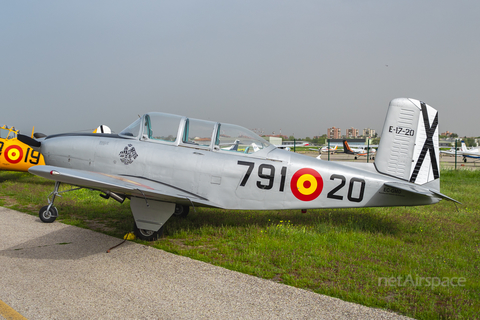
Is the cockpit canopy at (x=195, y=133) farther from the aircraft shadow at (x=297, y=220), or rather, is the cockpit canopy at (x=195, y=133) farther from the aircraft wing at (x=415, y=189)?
the aircraft wing at (x=415, y=189)

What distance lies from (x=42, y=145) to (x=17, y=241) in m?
1.96

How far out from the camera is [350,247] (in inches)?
203

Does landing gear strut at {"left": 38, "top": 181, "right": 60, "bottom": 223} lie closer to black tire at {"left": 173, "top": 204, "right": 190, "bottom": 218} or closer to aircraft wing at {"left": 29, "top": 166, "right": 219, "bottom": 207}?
aircraft wing at {"left": 29, "top": 166, "right": 219, "bottom": 207}

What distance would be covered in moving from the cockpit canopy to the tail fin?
7.48 feet

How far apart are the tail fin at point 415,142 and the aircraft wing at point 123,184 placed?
10.9 ft

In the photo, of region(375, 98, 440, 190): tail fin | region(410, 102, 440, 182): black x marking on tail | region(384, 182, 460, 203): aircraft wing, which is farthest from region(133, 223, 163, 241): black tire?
region(410, 102, 440, 182): black x marking on tail

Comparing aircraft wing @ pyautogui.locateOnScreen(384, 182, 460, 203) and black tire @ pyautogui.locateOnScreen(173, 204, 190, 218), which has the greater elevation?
aircraft wing @ pyautogui.locateOnScreen(384, 182, 460, 203)

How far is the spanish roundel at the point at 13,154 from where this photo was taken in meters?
12.1

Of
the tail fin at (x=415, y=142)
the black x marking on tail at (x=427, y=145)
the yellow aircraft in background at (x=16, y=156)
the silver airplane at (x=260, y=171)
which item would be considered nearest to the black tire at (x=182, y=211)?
the silver airplane at (x=260, y=171)

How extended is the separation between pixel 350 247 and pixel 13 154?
1228 cm

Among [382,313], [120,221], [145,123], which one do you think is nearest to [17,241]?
[120,221]

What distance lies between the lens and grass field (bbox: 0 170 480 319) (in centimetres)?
367

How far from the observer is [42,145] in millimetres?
6543

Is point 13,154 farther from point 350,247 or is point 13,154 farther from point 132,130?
point 350,247
